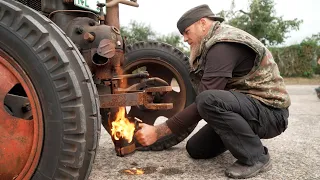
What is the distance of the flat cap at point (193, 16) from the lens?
2850mm

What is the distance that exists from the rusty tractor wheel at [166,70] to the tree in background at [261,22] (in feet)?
73.9

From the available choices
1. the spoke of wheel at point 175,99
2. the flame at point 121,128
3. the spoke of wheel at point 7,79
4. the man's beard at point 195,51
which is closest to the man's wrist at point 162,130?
the flame at point 121,128

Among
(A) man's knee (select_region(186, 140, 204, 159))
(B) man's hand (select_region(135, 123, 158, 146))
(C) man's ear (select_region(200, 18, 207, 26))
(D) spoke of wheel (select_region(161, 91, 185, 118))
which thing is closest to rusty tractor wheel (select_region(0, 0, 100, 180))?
(B) man's hand (select_region(135, 123, 158, 146))

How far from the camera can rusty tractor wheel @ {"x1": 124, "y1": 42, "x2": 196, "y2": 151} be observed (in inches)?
137

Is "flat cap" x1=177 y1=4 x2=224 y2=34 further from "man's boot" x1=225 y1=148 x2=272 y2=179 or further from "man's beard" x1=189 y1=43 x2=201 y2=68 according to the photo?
"man's boot" x1=225 y1=148 x2=272 y2=179

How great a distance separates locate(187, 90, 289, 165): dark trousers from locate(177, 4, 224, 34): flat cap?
630 mm

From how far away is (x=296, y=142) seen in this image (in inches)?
149

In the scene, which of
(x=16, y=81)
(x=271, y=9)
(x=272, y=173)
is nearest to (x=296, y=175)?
(x=272, y=173)

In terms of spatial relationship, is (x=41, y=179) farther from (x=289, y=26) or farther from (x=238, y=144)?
(x=289, y=26)

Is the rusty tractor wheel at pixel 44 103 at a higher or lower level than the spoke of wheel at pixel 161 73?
lower

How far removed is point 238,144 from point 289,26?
2699 cm

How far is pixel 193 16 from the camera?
9.36 ft

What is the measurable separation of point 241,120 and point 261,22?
23.5 metres

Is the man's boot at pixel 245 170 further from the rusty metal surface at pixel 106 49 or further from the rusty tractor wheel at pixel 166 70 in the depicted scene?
the rusty metal surface at pixel 106 49
